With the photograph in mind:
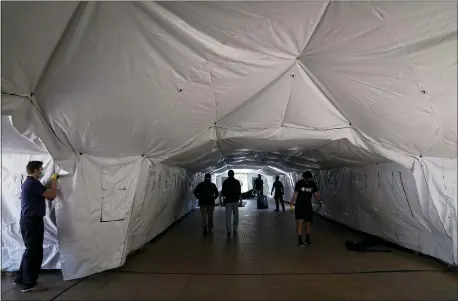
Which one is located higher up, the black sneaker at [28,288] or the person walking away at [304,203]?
the person walking away at [304,203]

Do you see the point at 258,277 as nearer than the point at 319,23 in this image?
No

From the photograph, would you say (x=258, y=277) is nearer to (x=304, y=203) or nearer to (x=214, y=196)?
(x=304, y=203)

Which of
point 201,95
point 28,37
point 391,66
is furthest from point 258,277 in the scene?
point 28,37

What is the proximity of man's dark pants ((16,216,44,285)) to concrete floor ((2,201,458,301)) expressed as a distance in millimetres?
179

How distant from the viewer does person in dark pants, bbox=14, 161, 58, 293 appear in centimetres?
371

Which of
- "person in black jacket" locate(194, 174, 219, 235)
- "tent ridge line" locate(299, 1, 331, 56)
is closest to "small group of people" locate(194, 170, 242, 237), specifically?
"person in black jacket" locate(194, 174, 219, 235)

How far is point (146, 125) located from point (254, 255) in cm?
295

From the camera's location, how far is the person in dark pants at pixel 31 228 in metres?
3.71

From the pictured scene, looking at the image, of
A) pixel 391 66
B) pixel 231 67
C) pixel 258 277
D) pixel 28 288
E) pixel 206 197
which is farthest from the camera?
pixel 206 197

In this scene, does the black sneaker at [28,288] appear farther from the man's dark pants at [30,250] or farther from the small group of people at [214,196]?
the small group of people at [214,196]

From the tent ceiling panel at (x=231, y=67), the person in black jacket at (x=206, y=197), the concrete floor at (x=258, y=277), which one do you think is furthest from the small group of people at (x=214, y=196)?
the tent ceiling panel at (x=231, y=67)

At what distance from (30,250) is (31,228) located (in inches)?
9.5

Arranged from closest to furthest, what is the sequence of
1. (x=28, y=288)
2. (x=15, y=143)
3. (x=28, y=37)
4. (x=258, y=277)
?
(x=28, y=37), (x=28, y=288), (x=15, y=143), (x=258, y=277)

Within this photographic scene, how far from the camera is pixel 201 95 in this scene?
12.3ft
